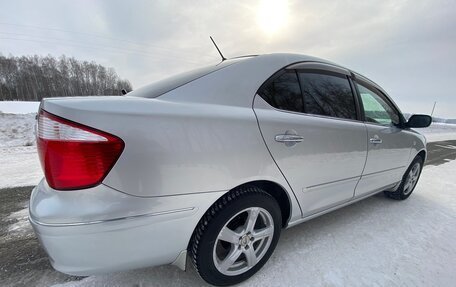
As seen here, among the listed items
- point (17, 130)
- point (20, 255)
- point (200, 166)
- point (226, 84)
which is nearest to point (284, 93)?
point (226, 84)

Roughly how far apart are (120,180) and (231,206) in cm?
69

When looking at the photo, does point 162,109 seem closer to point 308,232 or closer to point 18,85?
point 308,232

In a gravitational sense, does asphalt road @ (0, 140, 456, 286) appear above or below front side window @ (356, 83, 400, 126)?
below

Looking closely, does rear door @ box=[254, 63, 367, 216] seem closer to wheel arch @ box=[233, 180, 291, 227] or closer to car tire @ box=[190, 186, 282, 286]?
wheel arch @ box=[233, 180, 291, 227]

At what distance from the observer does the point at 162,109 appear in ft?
4.36

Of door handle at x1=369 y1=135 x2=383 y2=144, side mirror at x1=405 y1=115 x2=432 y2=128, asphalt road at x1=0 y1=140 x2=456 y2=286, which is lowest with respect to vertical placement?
asphalt road at x1=0 y1=140 x2=456 y2=286

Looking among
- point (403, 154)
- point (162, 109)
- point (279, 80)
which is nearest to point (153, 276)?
point (162, 109)

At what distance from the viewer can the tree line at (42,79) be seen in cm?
4950

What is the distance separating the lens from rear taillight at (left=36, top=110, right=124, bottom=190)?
1148 millimetres

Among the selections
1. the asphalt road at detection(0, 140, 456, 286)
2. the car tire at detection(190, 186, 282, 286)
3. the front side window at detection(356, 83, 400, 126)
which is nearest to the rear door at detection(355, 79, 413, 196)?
the front side window at detection(356, 83, 400, 126)

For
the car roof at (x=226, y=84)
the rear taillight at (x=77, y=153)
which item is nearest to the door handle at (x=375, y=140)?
the car roof at (x=226, y=84)

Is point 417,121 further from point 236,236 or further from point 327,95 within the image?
point 236,236

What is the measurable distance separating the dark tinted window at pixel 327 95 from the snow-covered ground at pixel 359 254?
1181mm

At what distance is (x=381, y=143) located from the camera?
260cm
